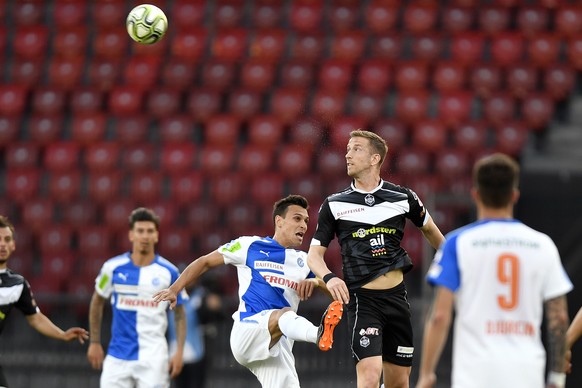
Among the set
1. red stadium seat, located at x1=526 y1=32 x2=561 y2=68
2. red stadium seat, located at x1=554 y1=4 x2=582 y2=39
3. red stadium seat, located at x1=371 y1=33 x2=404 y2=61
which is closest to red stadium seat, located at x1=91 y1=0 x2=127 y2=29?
red stadium seat, located at x1=371 y1=33 x2=404 y2=61

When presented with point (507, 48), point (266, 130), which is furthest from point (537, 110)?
point (266, 130)

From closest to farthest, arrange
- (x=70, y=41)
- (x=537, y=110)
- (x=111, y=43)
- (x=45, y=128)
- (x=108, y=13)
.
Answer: (x=537, y=110) < (x=45, y=128) < (x=111, y=43) < (x=70, y=41) < (x=108, y=13)

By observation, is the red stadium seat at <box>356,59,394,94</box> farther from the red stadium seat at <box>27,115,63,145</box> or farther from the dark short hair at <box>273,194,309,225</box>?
the dark short hair at <box>273,194,309,225</box>

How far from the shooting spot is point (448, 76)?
58.2 feet

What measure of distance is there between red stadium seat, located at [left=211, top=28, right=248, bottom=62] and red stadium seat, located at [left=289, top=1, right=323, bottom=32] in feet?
3.09

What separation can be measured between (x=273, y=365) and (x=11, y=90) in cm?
1251

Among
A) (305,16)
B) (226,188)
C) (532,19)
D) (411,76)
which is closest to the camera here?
(226,188)

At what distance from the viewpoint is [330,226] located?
25.6ft

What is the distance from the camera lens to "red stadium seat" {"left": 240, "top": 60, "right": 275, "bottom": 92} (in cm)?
1838

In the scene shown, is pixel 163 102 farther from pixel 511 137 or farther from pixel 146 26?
pixel 146 26

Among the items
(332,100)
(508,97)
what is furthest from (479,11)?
(332,100)

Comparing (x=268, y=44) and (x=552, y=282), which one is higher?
(x=268, y=44)

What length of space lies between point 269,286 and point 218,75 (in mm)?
10892

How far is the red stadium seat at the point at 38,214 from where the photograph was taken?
1648cm
